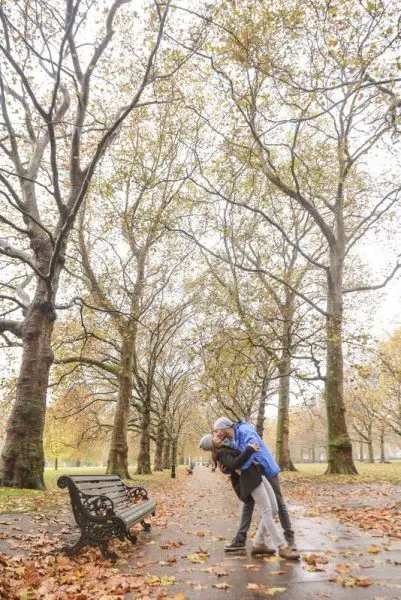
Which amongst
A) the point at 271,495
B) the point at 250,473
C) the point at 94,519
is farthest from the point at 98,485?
the point at 271,495

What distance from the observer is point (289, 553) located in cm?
484

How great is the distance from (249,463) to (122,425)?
1455cm

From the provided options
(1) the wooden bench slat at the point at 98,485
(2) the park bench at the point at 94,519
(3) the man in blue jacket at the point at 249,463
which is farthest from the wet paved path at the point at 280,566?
(1) the wooden bench slat at the point at 98,485

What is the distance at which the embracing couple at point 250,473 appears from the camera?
17.0ft

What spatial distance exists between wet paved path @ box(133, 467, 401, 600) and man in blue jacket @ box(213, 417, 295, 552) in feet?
0.63

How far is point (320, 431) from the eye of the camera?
60.9m

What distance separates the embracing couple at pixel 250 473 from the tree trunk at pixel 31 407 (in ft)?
23.3

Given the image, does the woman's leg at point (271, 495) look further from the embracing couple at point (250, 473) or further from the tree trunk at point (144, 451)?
the tree trunk at point (144, 451)

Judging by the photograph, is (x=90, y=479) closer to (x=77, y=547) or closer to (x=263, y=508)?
(x=77, y=547)

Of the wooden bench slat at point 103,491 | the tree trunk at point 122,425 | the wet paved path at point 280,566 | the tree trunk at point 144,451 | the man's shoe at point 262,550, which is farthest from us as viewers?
the tree trunk at point 144,451


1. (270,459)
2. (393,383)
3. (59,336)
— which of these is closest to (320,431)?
(393,383)

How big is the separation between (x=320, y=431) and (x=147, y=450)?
4201 centimetres

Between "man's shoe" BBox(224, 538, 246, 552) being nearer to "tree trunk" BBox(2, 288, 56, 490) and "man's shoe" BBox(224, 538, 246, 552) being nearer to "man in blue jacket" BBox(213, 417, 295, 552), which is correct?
"man in blue jacket" BBox(213, 417, 295, 552)

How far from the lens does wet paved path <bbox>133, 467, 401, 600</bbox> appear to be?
12.5 ft
